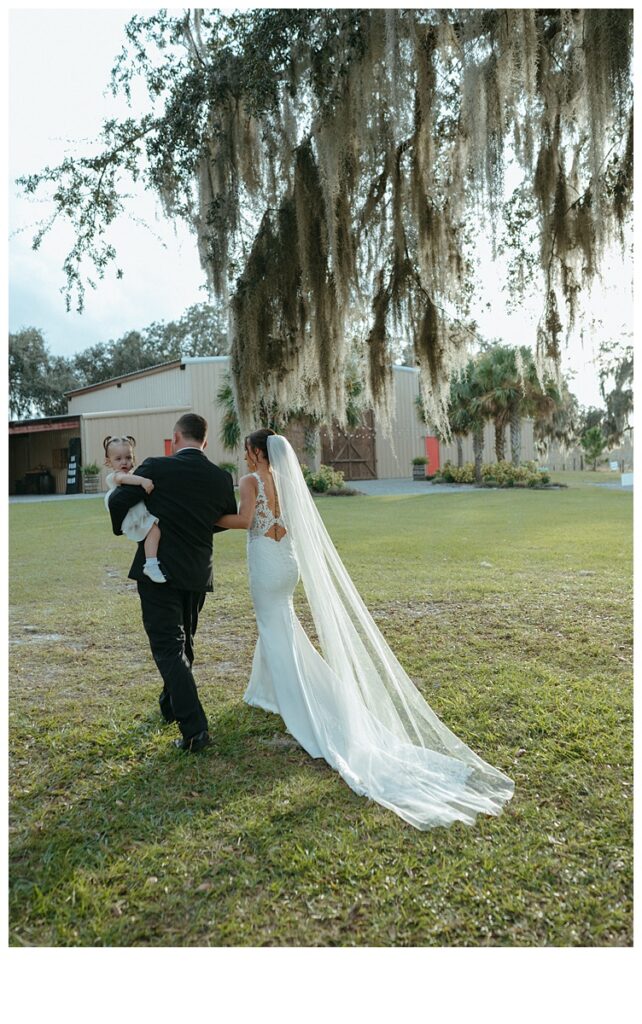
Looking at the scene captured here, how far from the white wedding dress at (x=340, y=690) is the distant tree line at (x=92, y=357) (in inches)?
1534

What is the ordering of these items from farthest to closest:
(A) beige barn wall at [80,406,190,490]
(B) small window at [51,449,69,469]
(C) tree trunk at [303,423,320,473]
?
(B) small window at [51,449,69,469], (A) beige barn wall at [80,406,190,490], (C) tree trunk at [303,423,320,473]

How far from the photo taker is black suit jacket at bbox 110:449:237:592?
12.8 feet

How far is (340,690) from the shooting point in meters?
3.91

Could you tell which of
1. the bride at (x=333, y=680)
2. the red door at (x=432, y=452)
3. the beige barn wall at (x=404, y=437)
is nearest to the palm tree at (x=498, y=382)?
the beige barn wall at (x=404, y=437)

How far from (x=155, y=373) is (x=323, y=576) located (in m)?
26.5

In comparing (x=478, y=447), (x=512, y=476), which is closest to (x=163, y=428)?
(x=478, y=447)

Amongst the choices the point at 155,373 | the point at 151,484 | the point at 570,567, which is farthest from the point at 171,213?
the point at 155,373

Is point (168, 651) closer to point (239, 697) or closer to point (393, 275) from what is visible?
point (239, 697)

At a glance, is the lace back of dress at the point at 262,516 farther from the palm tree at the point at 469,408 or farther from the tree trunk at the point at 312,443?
the palm tree at the point at 469,408

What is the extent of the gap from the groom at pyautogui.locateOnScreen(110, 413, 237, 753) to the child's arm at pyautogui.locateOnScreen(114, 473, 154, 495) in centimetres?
4

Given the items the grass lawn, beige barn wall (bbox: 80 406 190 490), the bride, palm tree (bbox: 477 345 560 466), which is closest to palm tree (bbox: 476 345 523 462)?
palm tree (bbox: 477 345 560 466)

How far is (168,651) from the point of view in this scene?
3811 millimetres

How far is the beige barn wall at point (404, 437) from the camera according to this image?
3281 centimetres

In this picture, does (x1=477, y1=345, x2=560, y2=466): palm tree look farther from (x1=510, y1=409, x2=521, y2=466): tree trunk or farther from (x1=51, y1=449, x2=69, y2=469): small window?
(x1=51, y1=449, x2=69, y2=469): small window
